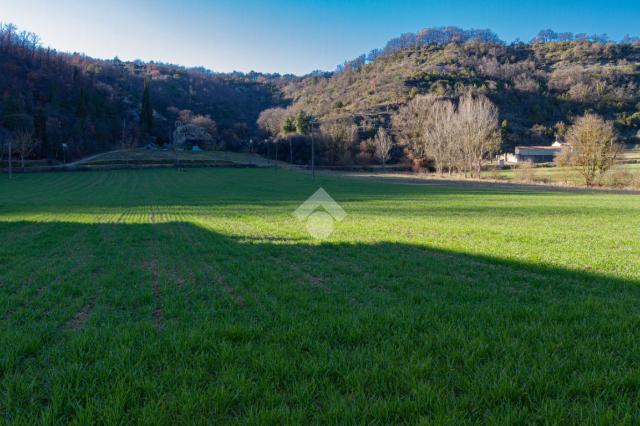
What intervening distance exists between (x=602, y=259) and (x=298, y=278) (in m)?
7.50

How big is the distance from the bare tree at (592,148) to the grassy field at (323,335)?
44152 mm

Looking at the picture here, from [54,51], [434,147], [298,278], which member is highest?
[54,51]

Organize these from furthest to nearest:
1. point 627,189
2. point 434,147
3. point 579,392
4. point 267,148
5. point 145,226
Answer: point 267,148
point 434,147
point 627,189
point 145,226
point 579,392

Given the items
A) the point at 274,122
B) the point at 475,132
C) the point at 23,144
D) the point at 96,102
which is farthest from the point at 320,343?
the point at 96,102

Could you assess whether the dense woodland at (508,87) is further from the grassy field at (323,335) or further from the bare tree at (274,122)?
the grassy field at (323,335)

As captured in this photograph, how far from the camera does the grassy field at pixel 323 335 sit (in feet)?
10.8

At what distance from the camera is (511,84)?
12694 cm

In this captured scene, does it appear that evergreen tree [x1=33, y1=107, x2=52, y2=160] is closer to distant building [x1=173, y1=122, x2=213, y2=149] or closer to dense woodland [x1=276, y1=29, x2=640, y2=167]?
distant building [x1=173, y1=122, x2=213, y2=149]

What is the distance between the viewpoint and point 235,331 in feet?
16.1

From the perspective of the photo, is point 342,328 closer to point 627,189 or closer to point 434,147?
point 627,189

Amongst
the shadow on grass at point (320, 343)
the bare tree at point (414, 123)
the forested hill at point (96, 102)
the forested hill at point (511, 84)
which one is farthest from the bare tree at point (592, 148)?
the forested hill at point (96, 102)

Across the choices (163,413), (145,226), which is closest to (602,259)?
(163,413)

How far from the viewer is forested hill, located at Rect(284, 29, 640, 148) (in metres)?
110

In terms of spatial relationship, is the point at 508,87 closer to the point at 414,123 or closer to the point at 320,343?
the point at 414,123
